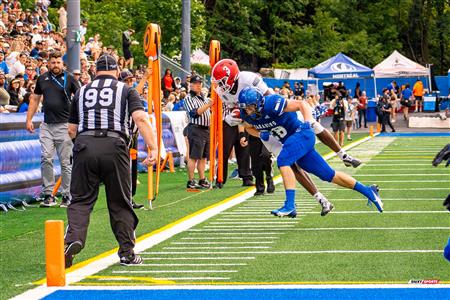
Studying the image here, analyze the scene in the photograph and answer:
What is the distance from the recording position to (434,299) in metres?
7.84

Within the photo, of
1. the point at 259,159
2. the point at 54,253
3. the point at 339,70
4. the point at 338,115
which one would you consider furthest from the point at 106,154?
the point at 339,70

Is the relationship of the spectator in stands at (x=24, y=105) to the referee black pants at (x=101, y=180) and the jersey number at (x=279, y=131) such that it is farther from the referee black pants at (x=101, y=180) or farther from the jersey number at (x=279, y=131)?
the referee black pants at (x=101, y=180)

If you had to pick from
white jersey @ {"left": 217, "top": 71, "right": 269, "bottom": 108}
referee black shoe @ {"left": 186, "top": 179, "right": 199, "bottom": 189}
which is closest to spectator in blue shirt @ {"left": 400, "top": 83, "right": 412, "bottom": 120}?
referee black shoe @ {"left": 186, "top": 179, "right": 199, "bottom": 189}

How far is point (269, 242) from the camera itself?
37.5ft

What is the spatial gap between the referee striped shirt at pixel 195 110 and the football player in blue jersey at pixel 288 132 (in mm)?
5954

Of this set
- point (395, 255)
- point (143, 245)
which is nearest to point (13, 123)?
point (143, 245)

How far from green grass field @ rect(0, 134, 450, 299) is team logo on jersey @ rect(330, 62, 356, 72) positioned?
118 feet

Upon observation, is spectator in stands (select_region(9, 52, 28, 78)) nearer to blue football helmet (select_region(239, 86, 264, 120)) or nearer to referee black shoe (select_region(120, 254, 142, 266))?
blue football helmet (select_region(239, 86, 264, 120))

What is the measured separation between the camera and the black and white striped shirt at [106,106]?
970 centimetres

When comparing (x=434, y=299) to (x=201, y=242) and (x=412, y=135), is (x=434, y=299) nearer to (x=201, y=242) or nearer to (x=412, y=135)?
(x=201, y=242)

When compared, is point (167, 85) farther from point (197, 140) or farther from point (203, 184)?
point (203, 184)

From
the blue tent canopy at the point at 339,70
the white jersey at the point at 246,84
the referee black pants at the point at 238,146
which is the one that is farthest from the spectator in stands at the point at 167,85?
the blue tent canopy at the point at 339,70

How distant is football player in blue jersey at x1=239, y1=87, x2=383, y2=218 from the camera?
12.6 metres

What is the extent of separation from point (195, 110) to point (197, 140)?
0.52m
